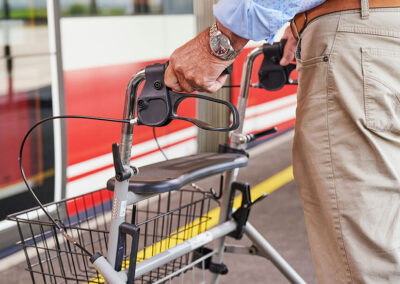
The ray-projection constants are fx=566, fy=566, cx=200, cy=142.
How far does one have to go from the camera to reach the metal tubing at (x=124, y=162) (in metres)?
1.34

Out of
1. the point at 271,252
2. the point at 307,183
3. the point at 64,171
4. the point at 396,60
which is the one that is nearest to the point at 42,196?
the point at 64,171

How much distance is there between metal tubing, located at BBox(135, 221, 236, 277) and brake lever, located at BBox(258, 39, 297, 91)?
0.50 m

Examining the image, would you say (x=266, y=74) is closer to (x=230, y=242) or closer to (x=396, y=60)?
(x=396, y=60)

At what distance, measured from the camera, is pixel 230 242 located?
3.31m

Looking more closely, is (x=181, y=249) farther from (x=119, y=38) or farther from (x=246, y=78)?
(x=119, y=38)

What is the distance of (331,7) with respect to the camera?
4.57 ft

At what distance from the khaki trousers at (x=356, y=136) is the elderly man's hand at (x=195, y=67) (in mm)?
265

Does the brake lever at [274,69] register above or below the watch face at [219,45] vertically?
below

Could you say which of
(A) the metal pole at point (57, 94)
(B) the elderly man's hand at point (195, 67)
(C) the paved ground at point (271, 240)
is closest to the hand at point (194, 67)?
(B) the elderly man's hand at point (195, 67)

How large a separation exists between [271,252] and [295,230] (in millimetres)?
1597

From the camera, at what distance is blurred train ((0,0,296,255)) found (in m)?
3.14

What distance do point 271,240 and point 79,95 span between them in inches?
58.1

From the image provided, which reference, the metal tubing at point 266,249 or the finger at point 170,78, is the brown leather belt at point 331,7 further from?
the metal tubing at point 266,249

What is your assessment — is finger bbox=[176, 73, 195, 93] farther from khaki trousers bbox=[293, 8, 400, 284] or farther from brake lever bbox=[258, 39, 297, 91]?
brake lever bbox=[258, 39, 297, 91]
